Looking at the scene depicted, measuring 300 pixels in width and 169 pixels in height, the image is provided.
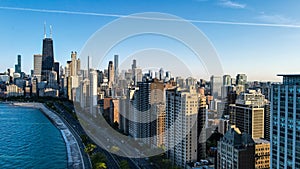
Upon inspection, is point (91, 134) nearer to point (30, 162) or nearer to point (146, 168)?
point (30, 162)

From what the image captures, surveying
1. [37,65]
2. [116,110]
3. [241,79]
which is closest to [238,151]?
[116,110]

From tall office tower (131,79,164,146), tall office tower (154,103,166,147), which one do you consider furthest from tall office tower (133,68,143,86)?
tall office tower (154,103,166,147)

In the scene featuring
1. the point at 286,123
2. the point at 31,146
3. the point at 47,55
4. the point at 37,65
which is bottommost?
the point at 31,146

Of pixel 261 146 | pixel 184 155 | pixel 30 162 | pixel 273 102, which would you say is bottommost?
pixel 30 162

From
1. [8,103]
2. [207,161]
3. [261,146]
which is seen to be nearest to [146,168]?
[207,161]

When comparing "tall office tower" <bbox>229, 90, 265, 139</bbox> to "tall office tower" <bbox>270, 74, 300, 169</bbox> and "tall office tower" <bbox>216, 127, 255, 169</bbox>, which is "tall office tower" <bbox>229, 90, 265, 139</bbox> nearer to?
"tall office tower" <bbox>216, 127, 255, 169</bbox>

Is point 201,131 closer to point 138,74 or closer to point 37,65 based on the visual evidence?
point 138,74

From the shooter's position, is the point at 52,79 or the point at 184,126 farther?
the point at 52,79
